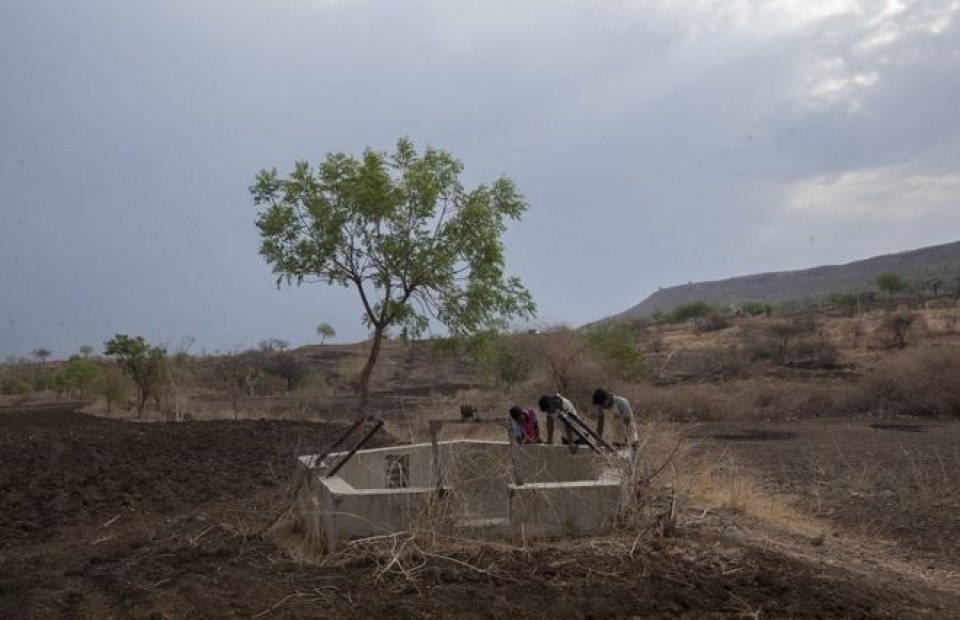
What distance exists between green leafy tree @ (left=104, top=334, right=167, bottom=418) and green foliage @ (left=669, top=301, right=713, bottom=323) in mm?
44285

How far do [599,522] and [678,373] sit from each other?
29.1 meters

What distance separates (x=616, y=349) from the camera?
27.8m

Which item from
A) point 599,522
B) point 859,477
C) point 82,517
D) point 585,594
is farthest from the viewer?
point 859,477

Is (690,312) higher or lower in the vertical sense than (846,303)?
higher

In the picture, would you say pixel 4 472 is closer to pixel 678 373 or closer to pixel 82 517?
pixel 82 517

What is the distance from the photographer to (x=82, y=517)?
35.1ft

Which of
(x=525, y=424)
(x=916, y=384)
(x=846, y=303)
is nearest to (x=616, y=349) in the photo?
(x=916, y=384)

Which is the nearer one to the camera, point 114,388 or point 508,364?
point 508,364

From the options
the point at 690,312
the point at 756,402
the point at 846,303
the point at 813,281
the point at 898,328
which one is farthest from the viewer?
the point at 813,281

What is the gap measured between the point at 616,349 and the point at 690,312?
124ft

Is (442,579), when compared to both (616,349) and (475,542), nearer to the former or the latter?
Answer: (475,542)

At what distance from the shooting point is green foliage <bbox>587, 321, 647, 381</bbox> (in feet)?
89.8

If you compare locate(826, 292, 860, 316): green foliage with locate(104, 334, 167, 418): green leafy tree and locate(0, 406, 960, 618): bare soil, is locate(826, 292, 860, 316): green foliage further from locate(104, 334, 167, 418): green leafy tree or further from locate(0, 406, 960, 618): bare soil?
locate(0, 406, 960, 618): bare soil

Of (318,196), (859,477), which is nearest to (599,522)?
(859,477)
